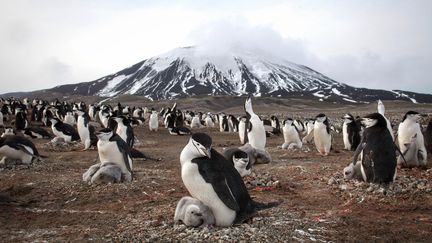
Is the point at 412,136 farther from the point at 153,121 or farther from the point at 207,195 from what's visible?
the point at 153,121

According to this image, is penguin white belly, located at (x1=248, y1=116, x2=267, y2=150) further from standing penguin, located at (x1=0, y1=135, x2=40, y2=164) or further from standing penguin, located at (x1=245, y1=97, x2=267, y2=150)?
standing penguin, located at (x1=0, y1=135, x2=40, y2=164)

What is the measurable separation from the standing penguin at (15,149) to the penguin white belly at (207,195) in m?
6.64

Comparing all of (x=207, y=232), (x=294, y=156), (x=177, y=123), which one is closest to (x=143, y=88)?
(x=177, y=123)

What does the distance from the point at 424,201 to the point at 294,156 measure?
6.31 metres

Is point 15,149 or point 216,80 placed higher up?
point 216,80

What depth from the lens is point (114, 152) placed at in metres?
8.66

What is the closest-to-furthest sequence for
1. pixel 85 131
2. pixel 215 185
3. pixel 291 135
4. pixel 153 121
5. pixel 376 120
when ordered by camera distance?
pixel 215 185
pixel 376 120
pixel 291 135
pixel 85 131
pixel 153 121

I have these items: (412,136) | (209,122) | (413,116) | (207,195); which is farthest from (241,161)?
(209,122)

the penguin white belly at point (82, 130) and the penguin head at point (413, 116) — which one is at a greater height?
the penguin head at point (413, 116)

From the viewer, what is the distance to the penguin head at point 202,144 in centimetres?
505

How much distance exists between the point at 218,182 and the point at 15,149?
7108 mm

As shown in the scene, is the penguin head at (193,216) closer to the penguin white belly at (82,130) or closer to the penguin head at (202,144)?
the penguin head at (202,144)

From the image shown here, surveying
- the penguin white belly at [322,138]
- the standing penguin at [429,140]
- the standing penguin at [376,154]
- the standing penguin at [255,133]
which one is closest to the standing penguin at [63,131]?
the standing penguin at [255,133]

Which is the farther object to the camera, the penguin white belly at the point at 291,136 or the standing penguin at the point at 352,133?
the penguin white belly at the point at 291,136
